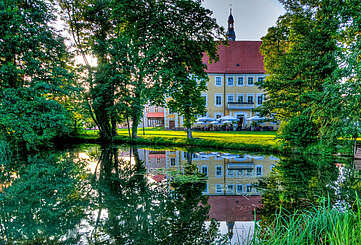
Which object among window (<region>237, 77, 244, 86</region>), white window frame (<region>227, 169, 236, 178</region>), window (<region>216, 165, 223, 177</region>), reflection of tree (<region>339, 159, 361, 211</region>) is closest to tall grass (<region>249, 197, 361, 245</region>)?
reflection of tree (<region>339, 159, 361, 211</region>)

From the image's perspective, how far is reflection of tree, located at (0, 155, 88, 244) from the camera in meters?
3.65

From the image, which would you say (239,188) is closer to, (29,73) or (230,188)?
(230,188)

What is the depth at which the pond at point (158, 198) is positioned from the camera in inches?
142

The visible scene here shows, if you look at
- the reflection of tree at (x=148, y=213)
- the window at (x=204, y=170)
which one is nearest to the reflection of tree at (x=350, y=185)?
the reflection of tree at (x=148, y=213)

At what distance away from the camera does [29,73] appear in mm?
12625

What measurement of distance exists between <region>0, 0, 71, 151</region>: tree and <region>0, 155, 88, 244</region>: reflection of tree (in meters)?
4.72

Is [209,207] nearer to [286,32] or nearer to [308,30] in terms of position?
[308,30]

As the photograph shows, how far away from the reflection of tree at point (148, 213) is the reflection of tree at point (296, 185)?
1.43m

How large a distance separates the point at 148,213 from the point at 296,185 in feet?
14.2

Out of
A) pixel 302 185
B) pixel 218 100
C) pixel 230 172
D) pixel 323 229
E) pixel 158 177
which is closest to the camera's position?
pixel 323 229

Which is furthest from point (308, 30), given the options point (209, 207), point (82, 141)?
point (82, 141)

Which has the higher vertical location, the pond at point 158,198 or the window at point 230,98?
the window at point 230,98

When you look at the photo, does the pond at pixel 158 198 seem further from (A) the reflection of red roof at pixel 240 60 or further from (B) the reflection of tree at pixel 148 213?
(A) the reflection of red roof at pixel 240 60

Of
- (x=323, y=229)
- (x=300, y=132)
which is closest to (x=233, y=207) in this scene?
(x=323, y=229)
